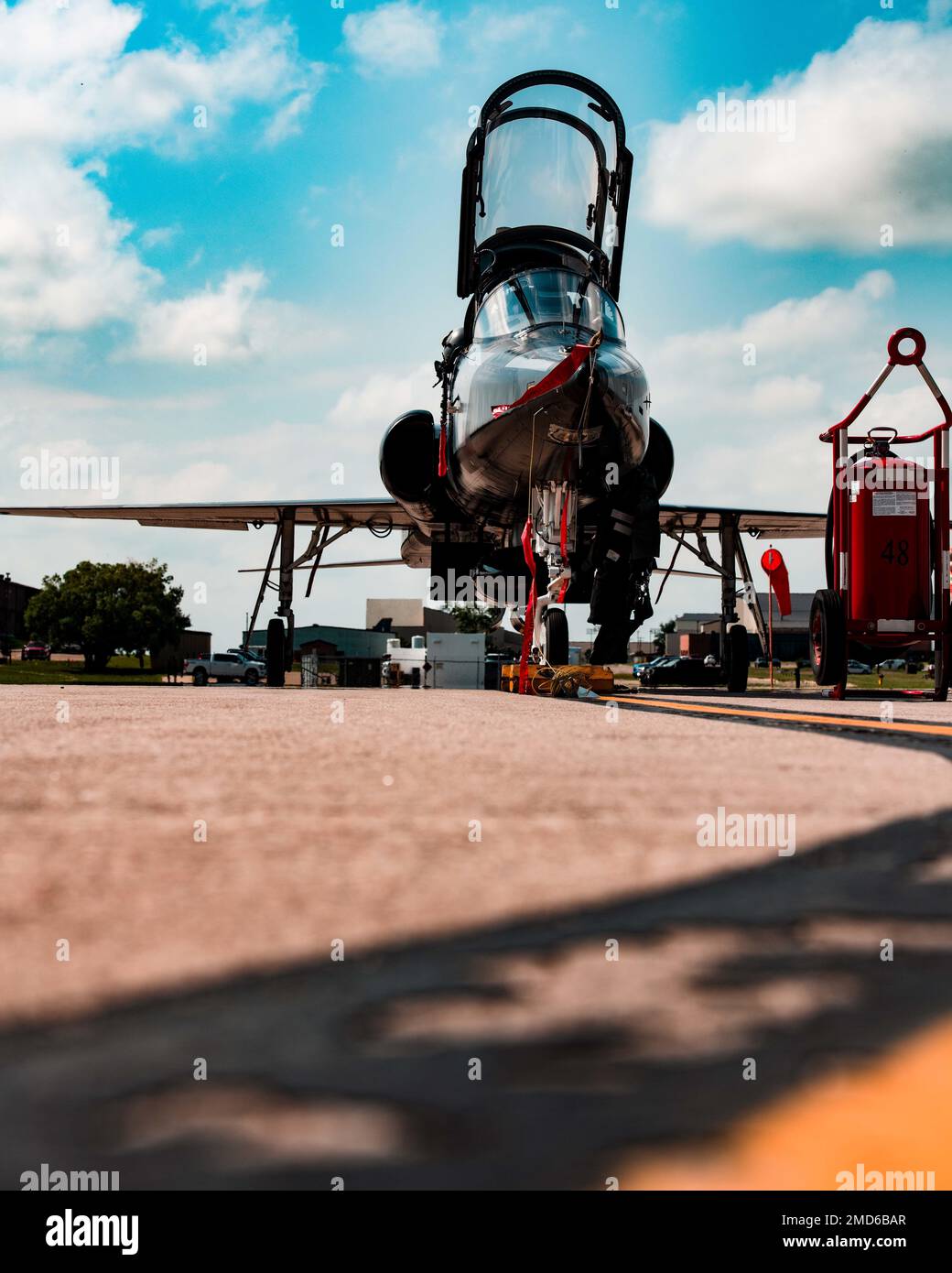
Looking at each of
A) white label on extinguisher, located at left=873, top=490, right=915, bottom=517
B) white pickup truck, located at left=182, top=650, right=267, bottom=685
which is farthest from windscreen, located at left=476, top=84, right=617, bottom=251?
white pickup truck, located at left=182, top=650, right=267, bottom=685

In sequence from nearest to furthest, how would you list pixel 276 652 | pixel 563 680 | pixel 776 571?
pixel 563 680, pixel 776 571, pixel 276 652

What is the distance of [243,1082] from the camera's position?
0.63 metres

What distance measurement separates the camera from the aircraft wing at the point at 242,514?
58.3 ft

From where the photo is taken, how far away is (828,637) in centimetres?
678

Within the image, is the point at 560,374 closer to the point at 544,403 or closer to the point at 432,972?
the point at 544,403

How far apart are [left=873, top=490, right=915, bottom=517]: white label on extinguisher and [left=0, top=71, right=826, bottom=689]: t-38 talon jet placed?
2296 mm

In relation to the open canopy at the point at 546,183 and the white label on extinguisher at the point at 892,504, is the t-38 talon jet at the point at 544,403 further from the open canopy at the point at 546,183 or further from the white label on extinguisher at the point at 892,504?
the white label on extinguisher at the point at 892,504

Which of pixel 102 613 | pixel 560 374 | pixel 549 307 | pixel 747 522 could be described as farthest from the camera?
pixel 102 613

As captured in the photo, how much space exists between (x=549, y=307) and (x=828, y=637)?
15.4ft

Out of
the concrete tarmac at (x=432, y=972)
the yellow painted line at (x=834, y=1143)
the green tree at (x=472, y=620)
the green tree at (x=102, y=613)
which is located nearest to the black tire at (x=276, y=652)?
the concrete tarmac at (x=432, y=972)

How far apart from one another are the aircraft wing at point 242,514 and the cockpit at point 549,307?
8008 millimetres

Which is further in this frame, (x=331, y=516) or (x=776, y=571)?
(x=331, y=516)

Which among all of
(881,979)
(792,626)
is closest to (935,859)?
(881,979)

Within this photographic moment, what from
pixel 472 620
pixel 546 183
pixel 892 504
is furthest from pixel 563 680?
pixel 472 620
